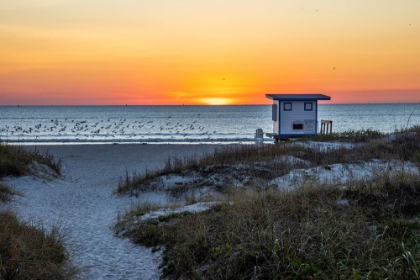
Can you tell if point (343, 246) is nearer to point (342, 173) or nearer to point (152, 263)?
point (152, 263)

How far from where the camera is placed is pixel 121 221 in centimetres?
930

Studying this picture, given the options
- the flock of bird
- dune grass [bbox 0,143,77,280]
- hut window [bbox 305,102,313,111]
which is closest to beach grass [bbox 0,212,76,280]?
dune grass [bbox 0,143,77,280]

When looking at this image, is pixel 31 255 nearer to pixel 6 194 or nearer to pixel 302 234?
pixel 302 234

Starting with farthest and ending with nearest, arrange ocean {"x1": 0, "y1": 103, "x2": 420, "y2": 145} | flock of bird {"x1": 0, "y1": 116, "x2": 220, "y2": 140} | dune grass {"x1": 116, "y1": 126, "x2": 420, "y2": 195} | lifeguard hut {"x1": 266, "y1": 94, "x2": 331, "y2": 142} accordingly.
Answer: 1. flock of bird {"x1": 0, "y1": 116, "x2": 220, "y2": 140}
2. ocean {"x1": 0, "y1": 103, "x2": 420, "y2": 145}
3. lifeguard hut {"x1": 266, "y1": 94, "x2": 331, "y2": 142}
4. dune grass {"x1": 116, "y1": 126, "x2": 420, "y2": 195}

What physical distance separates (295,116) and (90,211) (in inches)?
838

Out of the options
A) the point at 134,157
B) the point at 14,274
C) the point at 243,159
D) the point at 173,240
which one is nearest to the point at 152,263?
the point at 173,240

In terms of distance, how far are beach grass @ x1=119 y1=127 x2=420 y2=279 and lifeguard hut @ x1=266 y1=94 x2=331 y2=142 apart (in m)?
20.5

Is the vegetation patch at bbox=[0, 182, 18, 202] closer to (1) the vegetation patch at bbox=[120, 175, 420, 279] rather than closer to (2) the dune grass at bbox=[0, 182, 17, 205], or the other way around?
(2) the dune grass at bbox=[0, 182, 17, 205]

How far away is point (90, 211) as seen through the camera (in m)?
11.2

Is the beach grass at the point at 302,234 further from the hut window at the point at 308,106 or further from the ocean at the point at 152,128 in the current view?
the hut window at the point at 308,106

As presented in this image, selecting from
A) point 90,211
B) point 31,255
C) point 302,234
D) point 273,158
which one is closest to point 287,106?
point 273,158

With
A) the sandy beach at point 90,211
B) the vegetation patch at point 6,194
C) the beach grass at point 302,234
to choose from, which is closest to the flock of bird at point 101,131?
the sandy beach at point 90,211

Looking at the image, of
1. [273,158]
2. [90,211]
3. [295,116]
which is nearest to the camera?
[90,211]

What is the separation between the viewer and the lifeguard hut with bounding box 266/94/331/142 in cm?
3017
